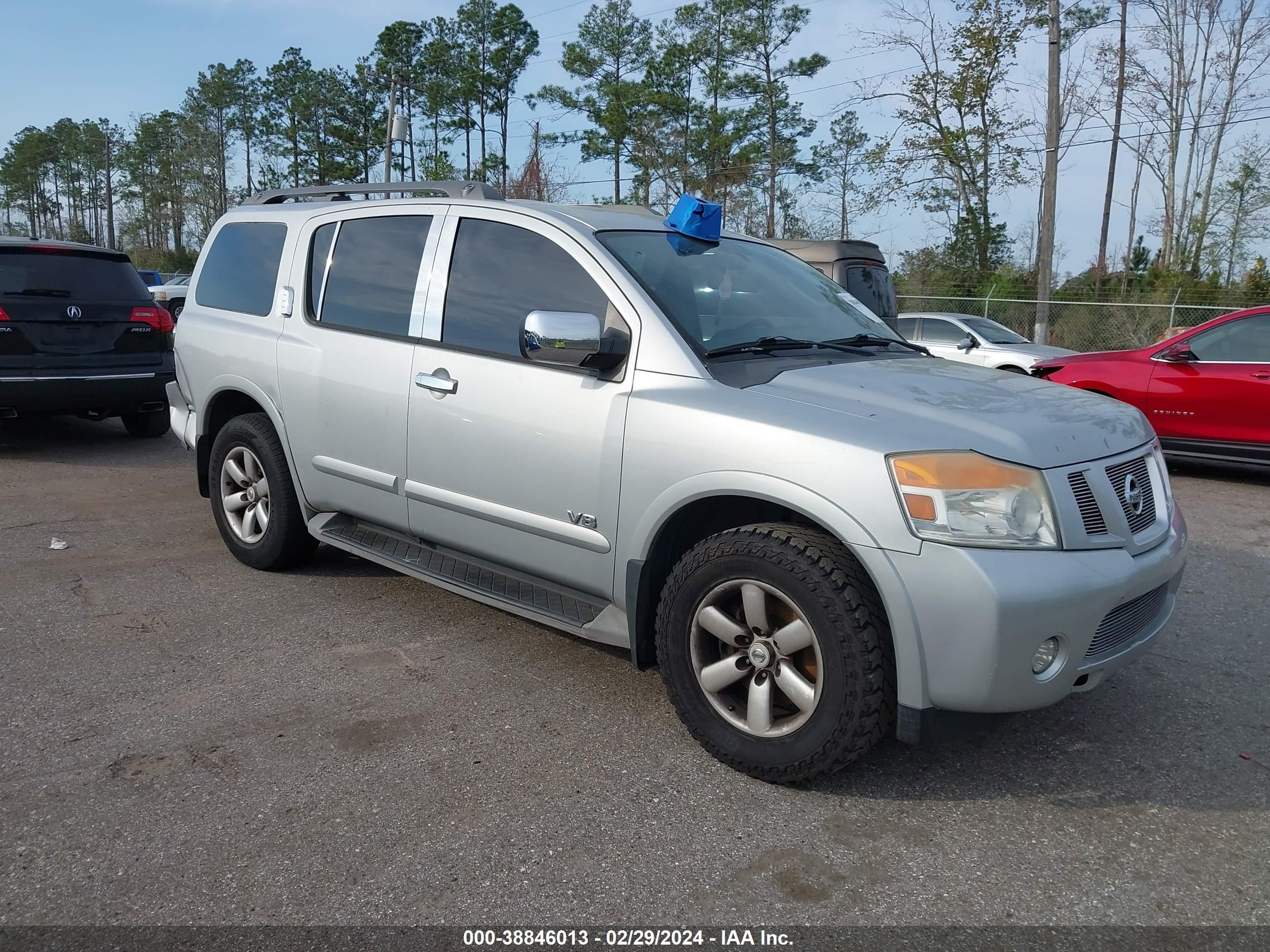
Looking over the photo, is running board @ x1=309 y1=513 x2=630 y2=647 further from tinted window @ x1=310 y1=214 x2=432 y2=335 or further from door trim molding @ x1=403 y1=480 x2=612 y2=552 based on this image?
tinted window @ x1=310 y1=214 x2=432 y2=335

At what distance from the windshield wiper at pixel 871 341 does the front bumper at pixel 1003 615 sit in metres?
1.42

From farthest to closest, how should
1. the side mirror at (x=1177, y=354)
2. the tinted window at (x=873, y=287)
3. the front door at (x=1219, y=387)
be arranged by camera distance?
1. the tinted window at (x=873, y=287)
2. the side mirror at (x=1177, y=354)
3. the front door at (x=1219, y=387)

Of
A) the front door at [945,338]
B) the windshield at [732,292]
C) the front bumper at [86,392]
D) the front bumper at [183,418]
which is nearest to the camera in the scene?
the windshield at [732,292]

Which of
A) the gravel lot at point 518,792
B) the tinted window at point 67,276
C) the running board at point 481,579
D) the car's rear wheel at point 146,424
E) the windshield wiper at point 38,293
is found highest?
the tinted window at point 67,276

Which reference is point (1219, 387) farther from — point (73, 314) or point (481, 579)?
point (73, 314)

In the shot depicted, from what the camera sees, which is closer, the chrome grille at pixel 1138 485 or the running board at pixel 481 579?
the chrome grille at pixel 1138 485

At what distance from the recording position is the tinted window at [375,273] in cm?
426

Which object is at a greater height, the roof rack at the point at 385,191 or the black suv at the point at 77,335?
the roof rack at the point at 385,191

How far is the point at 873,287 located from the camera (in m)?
10.6

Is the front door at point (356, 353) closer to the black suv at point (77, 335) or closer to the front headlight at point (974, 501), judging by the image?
the front headlight at point (974, 501)

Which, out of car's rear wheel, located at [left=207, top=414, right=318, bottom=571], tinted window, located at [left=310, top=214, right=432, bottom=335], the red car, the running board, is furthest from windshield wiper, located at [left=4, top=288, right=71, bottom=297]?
the red car

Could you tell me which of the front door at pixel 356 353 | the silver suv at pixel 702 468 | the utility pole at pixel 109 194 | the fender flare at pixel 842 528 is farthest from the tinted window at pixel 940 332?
the utility pole at pixel 109 194

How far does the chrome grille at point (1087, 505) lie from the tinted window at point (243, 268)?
3774mm

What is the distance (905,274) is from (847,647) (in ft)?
117
